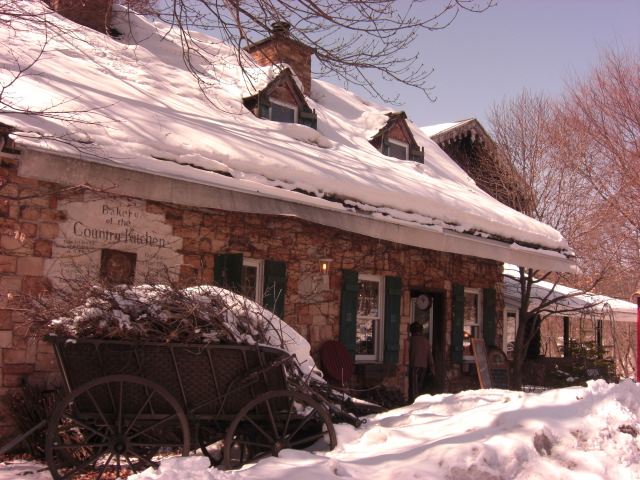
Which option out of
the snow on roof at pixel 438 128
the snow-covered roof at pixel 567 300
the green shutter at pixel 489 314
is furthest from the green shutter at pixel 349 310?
the snow on roof at pixel 438 128

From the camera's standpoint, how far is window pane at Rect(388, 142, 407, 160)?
13.7 m

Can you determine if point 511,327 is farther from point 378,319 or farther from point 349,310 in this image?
point 349,310

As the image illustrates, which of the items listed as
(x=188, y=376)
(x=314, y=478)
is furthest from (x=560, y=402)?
(x=188, y=376)

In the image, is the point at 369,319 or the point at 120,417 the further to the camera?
the point at 369,319

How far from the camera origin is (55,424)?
3830 mm

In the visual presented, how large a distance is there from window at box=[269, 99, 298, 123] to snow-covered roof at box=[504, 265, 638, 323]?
236 inches

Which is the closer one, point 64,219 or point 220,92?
point 64,219

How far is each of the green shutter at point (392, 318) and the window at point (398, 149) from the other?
13.3ft

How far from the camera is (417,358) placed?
1038 cm

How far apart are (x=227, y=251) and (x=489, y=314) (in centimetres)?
691


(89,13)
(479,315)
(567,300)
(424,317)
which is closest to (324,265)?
(424,317)

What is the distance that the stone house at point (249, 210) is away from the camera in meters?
5.95

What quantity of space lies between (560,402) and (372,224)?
4106 millimetres

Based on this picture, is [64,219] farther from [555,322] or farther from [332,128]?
[555,322]
